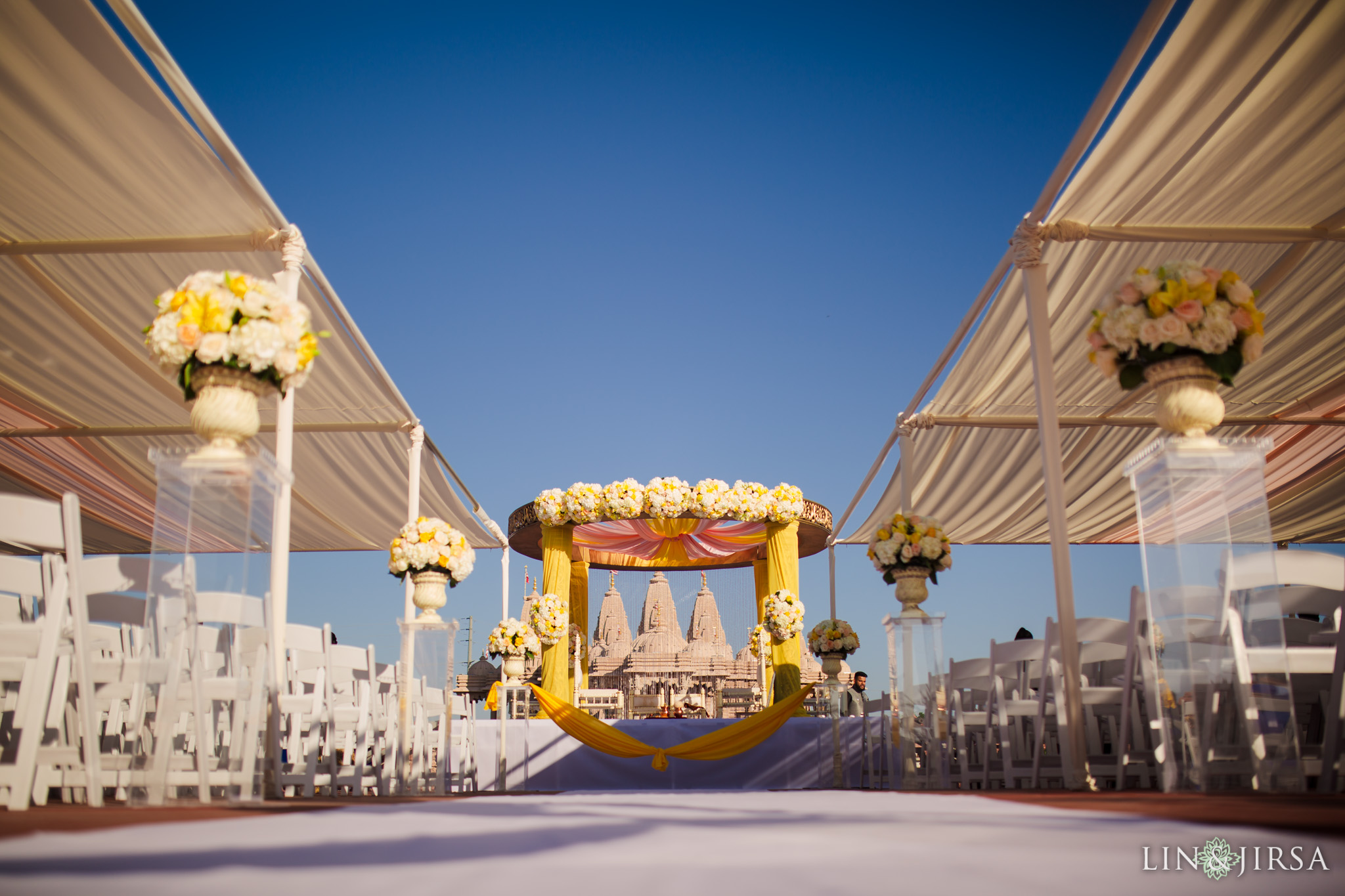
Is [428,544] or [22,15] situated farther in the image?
[428,544]

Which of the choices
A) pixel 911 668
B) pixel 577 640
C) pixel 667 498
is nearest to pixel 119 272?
pixel 667 498

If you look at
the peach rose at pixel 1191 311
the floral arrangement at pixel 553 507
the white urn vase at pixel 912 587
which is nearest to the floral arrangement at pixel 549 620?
the floral arrangement at pixel 553 507

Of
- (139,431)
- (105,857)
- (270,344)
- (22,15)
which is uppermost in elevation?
(22,15)

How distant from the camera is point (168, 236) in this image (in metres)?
5.20

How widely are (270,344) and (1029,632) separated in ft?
36.4

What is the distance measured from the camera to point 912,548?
5.08 m

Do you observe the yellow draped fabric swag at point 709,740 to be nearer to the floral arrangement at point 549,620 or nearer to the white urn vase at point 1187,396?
the floral arrangement at point 549,620

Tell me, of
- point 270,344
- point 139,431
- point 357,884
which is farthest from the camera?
point 139,431

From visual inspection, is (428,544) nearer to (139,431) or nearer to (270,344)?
(270,344)

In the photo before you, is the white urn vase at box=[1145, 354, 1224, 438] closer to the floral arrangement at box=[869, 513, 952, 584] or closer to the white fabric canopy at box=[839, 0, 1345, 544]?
the white fabric canopy at box=[839, 0, 1345, 544]

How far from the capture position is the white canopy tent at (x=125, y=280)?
12.9 feet

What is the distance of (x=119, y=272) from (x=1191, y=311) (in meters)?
6.48

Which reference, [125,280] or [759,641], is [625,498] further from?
[125,280]

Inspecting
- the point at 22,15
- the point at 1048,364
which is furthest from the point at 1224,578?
the point at 22,15
